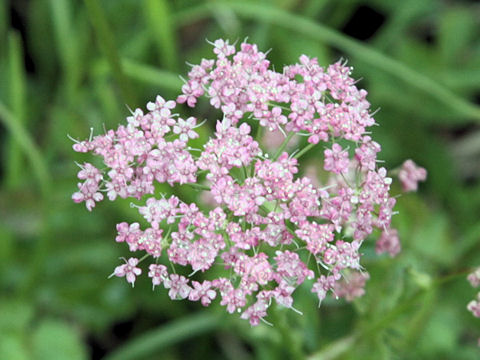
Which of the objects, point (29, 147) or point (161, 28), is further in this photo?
point (161, 28)

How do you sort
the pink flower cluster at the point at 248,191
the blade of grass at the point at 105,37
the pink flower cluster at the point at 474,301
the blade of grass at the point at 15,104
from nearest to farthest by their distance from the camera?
the pink flower cluster at the point at 248,191
the pink flower cluster at the point at 474,301
the blade of grass at the point at 105,37
the blade of grass at the point at 15,104

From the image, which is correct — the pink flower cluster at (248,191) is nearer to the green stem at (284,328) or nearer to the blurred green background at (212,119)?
the green stem at (284,328)

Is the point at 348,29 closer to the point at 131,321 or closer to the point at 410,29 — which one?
the point at 410,29

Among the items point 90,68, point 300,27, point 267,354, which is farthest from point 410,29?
point 267,354

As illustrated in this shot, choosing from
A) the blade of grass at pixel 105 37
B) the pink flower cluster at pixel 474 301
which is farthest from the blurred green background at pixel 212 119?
the pink flower cluster at pixel 474 301

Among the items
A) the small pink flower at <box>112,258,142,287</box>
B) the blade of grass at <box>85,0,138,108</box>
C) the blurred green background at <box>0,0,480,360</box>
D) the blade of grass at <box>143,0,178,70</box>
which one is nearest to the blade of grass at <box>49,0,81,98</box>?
the blurred green background at <box>0,0,480,360</box>

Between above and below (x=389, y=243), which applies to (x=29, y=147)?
above

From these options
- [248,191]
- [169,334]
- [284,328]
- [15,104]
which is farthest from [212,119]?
[248,191]

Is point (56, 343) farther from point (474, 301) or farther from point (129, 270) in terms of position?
point (474, 301)
